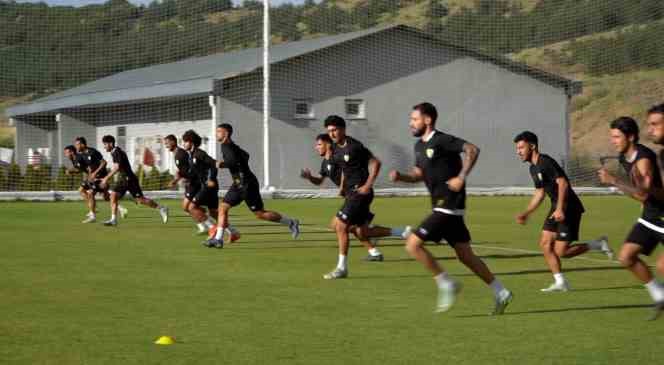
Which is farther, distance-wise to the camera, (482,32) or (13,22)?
(482,32)

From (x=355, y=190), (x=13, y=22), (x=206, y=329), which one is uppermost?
(x=13, y=22)

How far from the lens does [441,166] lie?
34.3 feet

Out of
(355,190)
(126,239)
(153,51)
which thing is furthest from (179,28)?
(355,190)

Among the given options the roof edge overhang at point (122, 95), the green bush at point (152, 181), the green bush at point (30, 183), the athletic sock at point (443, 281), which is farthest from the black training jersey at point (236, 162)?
the green bush at point (30, 183)

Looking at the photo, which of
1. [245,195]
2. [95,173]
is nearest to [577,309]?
[245,195]

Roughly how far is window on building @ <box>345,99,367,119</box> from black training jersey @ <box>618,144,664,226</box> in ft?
103

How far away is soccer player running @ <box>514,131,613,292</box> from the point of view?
12.6m

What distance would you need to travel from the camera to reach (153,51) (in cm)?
5381

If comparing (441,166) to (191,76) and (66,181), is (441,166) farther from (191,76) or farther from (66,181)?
(191,76)

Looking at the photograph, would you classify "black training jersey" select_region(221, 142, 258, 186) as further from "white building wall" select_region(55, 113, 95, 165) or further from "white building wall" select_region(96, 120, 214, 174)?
"white building wall" select_region(55, 113, 95, 165)

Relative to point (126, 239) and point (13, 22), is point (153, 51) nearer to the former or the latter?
point (13, 22)

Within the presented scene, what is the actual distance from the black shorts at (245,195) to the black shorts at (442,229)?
7954 mm

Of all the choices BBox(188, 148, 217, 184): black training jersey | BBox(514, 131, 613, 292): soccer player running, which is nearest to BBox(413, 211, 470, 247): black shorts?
BBox(514, 131, 613, 292): soccer player running

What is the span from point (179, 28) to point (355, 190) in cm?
3591
